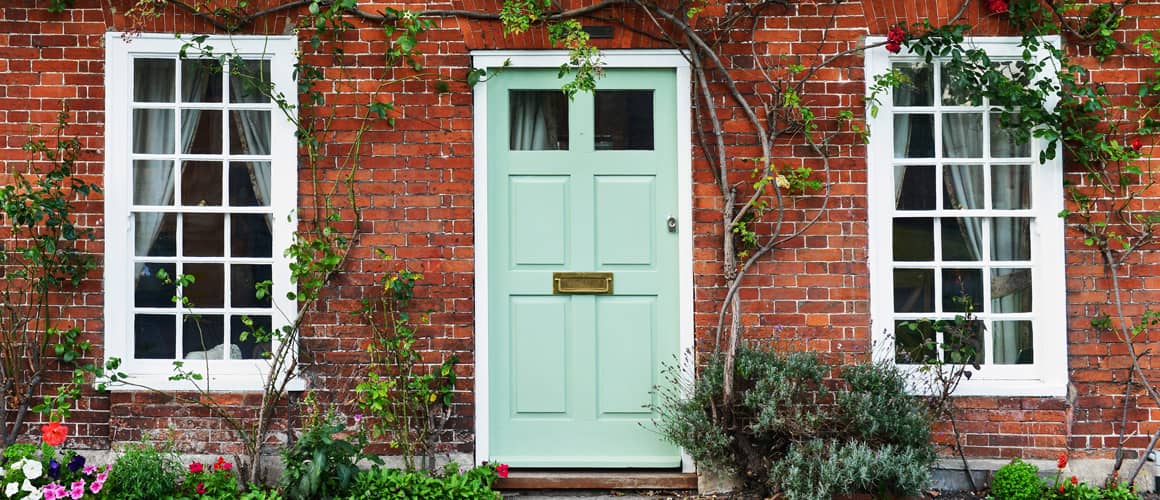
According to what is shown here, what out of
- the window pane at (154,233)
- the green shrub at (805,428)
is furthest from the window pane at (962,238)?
the window pane at (154,233)

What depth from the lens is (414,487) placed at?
5.29 metres

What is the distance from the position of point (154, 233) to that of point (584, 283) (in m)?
2.54

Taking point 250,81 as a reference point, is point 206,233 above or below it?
below

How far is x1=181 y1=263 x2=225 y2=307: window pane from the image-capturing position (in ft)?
19.2

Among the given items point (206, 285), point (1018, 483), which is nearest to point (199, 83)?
point (206, 285)

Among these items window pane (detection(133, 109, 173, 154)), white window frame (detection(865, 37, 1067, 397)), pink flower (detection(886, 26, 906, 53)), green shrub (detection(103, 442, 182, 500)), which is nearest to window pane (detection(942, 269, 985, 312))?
white window frame (detection(865, 37, 1067, 397))

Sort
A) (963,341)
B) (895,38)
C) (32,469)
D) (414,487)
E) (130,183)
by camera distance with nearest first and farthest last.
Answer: (32,469), (414,487), (895,38), (963,341), (130,183)

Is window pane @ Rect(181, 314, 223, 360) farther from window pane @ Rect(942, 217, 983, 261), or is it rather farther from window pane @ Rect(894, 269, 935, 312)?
window pane @ Rect(942, 217, 983, 261)

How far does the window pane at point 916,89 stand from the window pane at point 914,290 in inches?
39.0

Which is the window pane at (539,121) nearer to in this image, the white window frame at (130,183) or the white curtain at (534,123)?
the white curtain at (534,123)

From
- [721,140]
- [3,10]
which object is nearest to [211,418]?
[3,10]

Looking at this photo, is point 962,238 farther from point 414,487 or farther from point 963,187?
point 414,487

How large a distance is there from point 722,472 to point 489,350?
59.0 inches

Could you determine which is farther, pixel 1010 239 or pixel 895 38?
pixel 1010 239
